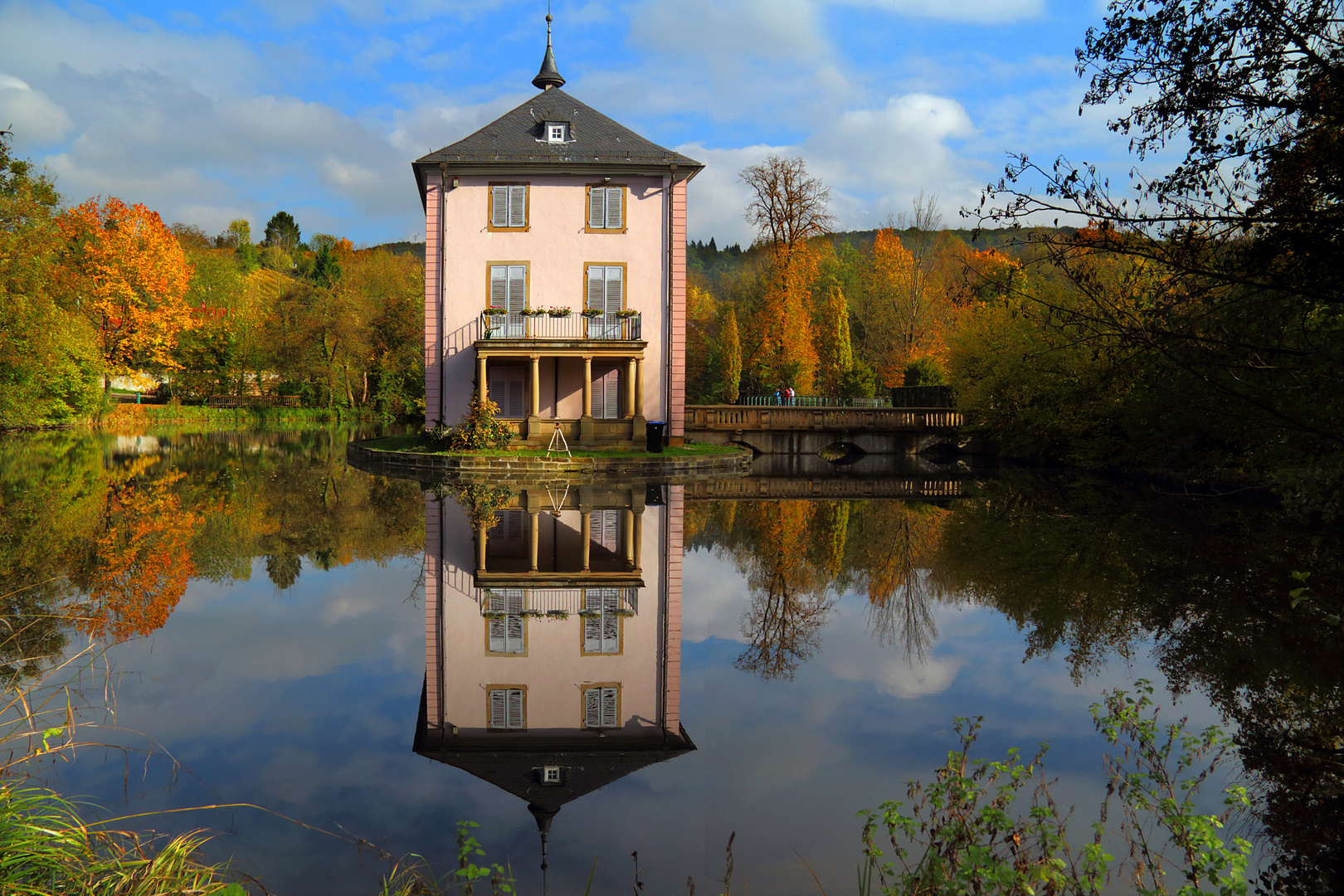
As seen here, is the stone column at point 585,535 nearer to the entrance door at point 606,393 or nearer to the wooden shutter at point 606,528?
the wooden shutter at point 606,528

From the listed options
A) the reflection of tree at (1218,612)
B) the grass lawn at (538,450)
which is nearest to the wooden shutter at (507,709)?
the reflection of tree at (1218,612)

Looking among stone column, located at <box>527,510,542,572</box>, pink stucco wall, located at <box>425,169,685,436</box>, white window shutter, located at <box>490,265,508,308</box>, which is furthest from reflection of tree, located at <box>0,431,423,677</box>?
white window shutter, located at <box>490,265,508,308</box>

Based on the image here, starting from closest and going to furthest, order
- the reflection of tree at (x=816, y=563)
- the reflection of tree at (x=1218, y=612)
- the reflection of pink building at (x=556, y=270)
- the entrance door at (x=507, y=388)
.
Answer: the reflection of tree at (x=1218, y=612)
the reflection of tree at (x=816, y=563)
the reflection of pink building at (x=556, y=270)
the entrance door at (x=507, y=388)

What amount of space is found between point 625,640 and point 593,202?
21.5 meters

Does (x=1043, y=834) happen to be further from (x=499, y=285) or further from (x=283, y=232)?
(x=283, y=232)

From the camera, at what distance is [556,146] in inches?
1038

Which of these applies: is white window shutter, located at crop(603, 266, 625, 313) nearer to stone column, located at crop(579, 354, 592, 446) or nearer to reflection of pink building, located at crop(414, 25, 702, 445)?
reflection of pink building, located at crop(414, 25, 702, 445)

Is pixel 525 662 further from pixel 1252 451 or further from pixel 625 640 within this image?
pixel 1252 451

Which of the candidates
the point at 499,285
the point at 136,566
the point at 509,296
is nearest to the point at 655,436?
the point at 509,296

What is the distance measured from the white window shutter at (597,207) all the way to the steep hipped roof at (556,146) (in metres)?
0.80

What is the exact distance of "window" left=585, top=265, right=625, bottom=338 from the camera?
86.4 feet

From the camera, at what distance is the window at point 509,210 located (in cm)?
2619

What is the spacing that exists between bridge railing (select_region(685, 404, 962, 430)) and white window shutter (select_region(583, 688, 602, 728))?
2737 cm

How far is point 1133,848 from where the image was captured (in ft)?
11.7
